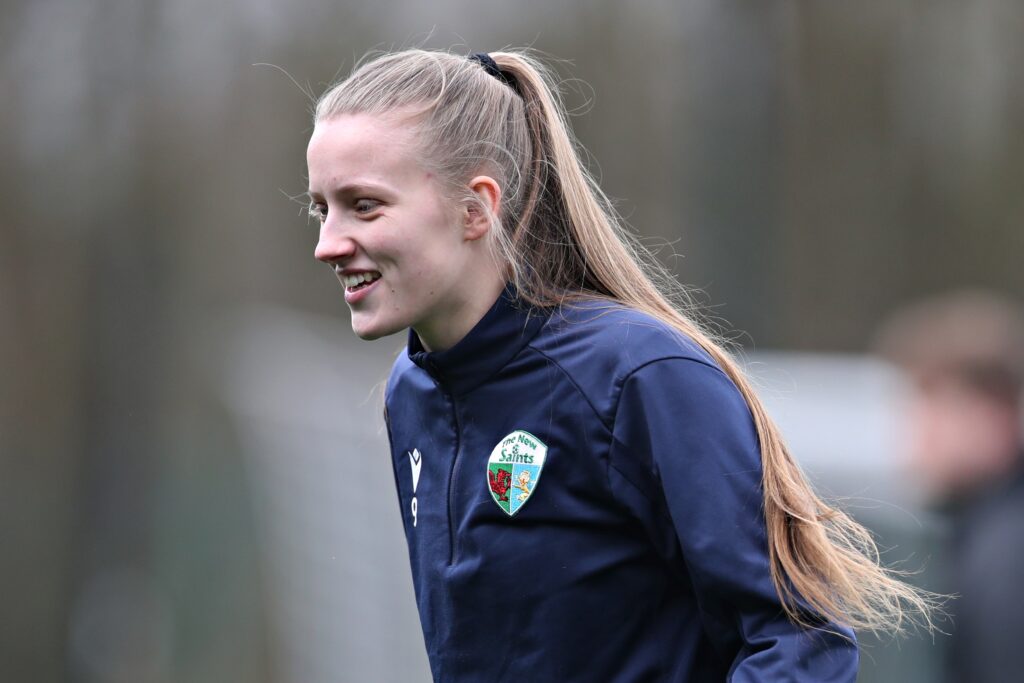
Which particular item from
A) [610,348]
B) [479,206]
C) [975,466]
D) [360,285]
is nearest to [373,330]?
[360,285]

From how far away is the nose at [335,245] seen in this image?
8.48 ft

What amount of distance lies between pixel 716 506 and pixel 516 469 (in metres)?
0.36

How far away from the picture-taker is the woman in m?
2.42

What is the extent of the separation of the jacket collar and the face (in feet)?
0.29

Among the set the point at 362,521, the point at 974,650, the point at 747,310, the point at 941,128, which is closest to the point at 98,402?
the point at 362,521

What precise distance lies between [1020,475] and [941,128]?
7.65 m

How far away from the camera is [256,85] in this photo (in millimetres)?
11406

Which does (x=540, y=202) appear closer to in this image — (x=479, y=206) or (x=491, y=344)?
(x=479, y=206)

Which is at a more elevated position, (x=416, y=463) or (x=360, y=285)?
(x=360, y=285)

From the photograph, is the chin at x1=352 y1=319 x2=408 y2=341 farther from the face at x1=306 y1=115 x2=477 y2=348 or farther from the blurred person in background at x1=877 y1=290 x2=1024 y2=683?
the blurred person in background at x1=877 y1=290 x2=1024 y2=683

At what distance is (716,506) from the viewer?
7.84 feet

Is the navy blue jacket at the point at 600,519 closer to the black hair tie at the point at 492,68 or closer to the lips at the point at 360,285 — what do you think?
the lips at the point at 360,285

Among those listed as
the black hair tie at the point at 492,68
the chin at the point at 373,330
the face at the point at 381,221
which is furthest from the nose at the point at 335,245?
the black hair tie at the point at 492,68

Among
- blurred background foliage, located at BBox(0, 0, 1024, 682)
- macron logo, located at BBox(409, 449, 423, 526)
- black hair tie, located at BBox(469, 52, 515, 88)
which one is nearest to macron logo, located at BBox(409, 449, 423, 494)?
macron logo, located at BBox(409, 449, 423, 526)
